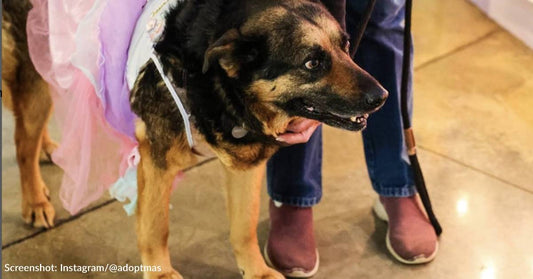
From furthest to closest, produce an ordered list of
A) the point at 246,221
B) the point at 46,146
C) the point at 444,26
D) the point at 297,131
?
the point at 444,26 → the point at 46,146 → the point at 246,221 → the point at 297,131

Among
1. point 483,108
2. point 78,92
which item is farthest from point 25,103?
point 483,108

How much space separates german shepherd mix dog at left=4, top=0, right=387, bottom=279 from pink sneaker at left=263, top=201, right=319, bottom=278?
0.41 metres

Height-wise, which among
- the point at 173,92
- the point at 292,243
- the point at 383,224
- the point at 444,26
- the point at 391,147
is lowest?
the point at 444,26

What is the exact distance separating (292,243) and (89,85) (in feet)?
2.63

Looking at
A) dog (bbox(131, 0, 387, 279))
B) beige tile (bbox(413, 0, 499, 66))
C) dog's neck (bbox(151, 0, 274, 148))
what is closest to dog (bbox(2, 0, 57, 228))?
dog (bbox(131, 0, 387, 279))

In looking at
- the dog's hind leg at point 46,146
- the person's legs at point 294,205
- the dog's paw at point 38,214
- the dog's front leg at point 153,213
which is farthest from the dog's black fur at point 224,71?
the dog's hind leg at point 46,146

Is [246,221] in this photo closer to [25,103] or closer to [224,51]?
[224,51]

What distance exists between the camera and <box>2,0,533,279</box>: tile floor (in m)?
2.10

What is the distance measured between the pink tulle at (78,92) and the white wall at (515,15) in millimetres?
2258

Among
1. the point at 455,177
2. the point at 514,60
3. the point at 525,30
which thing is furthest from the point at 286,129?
the point at 525,30

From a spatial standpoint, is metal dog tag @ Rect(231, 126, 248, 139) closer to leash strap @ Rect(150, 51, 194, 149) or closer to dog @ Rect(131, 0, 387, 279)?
dog @ Rect(131, 0, 387, 279)

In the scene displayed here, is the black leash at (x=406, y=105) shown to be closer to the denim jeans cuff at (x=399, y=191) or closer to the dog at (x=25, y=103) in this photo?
the denim jeans cuff at (x=399, y=191)

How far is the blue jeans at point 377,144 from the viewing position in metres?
1.97

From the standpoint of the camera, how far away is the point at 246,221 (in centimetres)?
194
